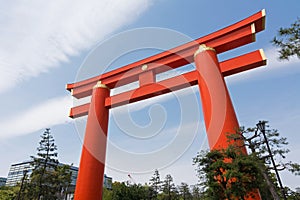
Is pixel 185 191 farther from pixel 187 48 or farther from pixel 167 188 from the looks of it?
pixel 187 48

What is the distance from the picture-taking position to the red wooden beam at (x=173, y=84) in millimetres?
6668

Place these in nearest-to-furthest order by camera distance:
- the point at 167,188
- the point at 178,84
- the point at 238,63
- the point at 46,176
Answer: the point at 238,63 < the point at 178,84 < the point at 46,176 < the point at 167,188

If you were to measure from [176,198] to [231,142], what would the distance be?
18.2 m

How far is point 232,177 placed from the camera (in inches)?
167

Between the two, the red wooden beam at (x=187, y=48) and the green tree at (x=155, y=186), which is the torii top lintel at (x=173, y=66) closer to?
the red wooden beam at (x=187, y=48)

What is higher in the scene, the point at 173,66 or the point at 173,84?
the point at 173,66

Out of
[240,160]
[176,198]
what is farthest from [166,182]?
[240,160]

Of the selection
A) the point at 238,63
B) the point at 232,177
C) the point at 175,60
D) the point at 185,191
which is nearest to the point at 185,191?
the point at 185,191

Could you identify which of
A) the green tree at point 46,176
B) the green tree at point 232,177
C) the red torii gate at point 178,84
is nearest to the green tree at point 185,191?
the green tree at point 46,176

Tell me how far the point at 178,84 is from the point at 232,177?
13.5 ft

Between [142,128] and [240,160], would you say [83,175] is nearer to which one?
[142,128]

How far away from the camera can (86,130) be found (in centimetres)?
865

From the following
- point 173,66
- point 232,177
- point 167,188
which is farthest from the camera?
point 167,188

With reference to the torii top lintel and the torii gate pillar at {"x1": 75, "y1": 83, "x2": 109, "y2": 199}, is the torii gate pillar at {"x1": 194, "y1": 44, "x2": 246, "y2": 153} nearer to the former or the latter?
the torii top lintel
